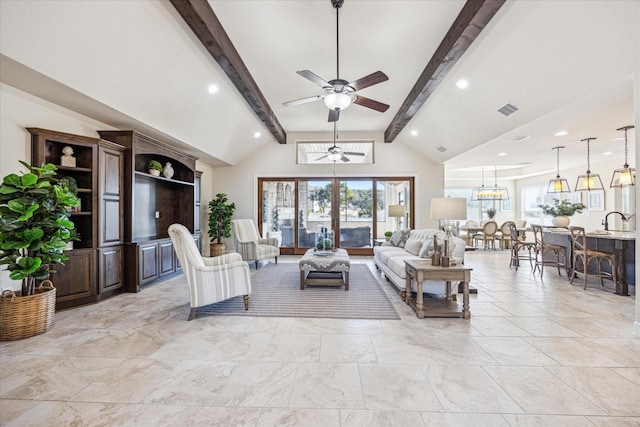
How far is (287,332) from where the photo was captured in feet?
9.43

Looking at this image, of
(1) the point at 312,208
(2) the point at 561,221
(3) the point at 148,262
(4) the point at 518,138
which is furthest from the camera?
(1) the point at 312,208

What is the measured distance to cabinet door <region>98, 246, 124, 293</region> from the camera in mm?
3786

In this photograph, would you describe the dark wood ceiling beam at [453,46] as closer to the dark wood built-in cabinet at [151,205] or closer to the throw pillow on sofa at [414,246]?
the throw pillow on sofa at [414,246]

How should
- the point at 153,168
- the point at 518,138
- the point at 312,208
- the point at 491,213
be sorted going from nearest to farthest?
1. the point at 153,168
2. the point at 518,138
3. the point at 312,208
4. the point at 491,213

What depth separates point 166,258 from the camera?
5.02m

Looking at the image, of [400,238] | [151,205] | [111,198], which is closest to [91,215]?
[111,198]

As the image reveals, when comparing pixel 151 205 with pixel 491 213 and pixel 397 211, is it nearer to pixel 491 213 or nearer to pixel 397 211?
pixel 397 211

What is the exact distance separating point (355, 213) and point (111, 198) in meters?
5.60

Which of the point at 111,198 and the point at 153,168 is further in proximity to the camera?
the point at 153,168

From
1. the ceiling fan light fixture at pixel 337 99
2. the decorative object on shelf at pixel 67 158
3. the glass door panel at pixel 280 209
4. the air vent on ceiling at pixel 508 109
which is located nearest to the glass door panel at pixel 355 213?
the glass door panel at pixel 280 209

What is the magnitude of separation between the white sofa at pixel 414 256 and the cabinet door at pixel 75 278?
13.3 ft

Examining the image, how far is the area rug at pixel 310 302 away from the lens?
339 centimetres

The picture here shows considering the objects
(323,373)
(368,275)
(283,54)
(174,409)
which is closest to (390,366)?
(323,373)

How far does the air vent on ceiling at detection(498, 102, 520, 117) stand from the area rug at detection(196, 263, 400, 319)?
3255 millimetres
